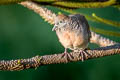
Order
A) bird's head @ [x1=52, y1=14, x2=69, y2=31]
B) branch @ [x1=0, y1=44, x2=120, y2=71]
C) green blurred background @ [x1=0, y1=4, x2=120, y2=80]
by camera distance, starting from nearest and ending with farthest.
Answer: branch @ [x1=0, y1=44, x2=120, y2=71] → bird's head @ [x1=52, y1=14, x2=69, y2=31] → green blurred background @ [x1=0, y1=4, x2=120, y2=80]

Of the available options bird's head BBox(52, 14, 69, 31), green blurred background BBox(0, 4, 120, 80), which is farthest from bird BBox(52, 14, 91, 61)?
green blurred background BBox(0, 4, 120, 80)

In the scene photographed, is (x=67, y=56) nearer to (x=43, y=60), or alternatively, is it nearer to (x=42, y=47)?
(x=43, y=60)

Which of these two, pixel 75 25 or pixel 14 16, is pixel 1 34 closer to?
pixel 14 16

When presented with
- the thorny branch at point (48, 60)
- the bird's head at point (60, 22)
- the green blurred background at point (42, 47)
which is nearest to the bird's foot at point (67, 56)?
the thorny branch at point (48, 60)

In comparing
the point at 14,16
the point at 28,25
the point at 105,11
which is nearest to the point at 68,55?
the point at 105,11

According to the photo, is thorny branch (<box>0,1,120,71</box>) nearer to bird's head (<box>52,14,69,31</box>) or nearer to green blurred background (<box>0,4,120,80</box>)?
bird's head (<box>52,14,69,31</box>)

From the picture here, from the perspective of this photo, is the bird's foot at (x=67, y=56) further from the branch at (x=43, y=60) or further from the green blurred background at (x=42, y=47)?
the green blurred background at (x=42, y=47)

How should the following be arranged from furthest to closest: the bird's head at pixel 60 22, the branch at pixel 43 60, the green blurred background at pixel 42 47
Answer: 1. the green blurred background at pixel 42 47
2. the bird's head at pixel 60 22
3. the branch at pixel 43 60

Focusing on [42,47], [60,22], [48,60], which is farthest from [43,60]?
[42,47]

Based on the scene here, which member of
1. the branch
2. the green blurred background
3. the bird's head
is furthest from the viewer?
the green blurred background
